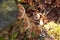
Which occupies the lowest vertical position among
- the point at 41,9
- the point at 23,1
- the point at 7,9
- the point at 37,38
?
the point at 37,38

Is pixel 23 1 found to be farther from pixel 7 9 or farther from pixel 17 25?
pixel 7 9

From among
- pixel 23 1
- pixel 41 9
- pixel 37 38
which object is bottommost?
pixel 37 38

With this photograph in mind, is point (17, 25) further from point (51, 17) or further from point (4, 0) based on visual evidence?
point (51, 17)

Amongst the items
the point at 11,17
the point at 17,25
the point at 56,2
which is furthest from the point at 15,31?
the point at 56,2

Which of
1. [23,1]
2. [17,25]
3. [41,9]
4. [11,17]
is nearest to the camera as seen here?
[11,17]

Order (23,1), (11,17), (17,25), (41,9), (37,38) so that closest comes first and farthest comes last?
(11,17) → (17,25) → (37,38) → (23,1) → (41,9)

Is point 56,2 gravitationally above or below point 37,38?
above

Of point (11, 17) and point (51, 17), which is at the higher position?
point (11, 17)

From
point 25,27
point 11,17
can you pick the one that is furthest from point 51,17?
point 11,17

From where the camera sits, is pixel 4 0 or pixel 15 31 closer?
pixel 4 0
